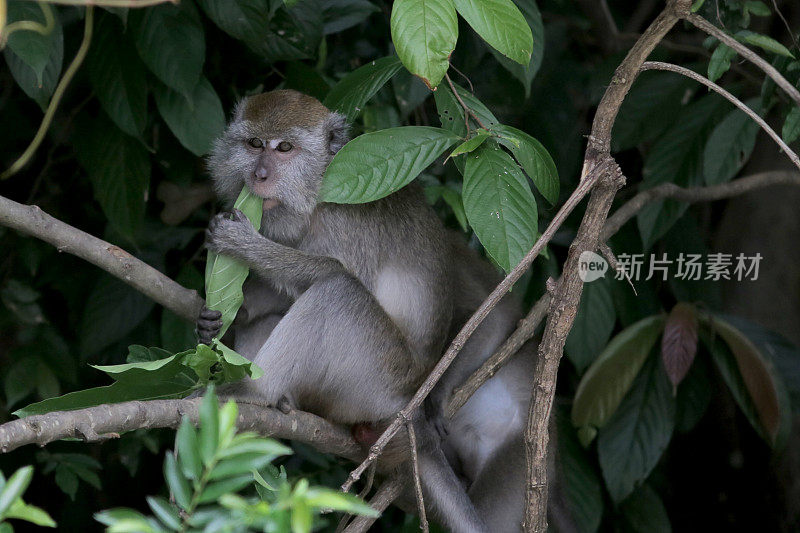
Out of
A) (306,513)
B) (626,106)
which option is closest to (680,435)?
(626,106)

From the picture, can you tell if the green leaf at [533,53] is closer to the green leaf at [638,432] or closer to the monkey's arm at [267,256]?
the monkey's arm at [267,256]

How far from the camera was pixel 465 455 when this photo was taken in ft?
14.1

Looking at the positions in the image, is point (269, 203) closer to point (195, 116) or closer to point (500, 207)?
point (195, 116)

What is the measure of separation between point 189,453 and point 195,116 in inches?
111

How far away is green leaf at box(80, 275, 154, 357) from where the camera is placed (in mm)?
4672

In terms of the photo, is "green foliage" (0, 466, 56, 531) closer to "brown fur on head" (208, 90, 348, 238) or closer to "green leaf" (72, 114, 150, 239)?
"brown fur on head" (208, 90, 348, 238)

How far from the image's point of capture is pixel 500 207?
113 inches

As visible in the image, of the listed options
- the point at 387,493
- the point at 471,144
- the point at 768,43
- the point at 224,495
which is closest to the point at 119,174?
the point at 387,493

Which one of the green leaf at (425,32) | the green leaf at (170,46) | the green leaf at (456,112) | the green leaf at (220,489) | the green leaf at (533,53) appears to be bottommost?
the green leaf at (220,489)

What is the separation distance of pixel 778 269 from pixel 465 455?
312cm

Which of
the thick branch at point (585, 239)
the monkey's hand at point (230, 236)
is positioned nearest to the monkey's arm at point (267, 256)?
the monkey's hand at point (230, 236)

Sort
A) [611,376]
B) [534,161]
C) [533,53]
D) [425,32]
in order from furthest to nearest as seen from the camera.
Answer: [611,376]
[533,53]
[534,161]
[425,32]

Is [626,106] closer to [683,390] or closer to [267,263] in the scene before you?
[683,390]

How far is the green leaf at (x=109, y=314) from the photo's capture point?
15.3 feet
